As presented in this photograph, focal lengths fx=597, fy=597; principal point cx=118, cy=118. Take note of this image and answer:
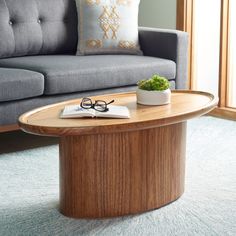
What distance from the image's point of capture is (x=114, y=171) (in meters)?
2.44

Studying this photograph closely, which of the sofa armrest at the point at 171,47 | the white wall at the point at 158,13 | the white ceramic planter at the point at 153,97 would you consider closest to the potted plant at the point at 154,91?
the white ceramic planter at the point at 153,97

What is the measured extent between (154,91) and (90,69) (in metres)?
0.98

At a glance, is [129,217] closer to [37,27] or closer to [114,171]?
[114,171]

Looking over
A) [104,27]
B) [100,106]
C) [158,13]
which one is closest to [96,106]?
[100,106]

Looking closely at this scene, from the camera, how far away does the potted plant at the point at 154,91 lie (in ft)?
8.85

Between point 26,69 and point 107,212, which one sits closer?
point 107,212

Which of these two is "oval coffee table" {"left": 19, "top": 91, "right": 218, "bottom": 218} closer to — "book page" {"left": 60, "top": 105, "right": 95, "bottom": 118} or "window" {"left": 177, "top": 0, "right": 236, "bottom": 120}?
"book page" {"left": 60, "top": 105, "right": 95, "bottom": 118}

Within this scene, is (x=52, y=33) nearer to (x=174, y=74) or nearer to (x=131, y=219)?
(x=174, y=74)

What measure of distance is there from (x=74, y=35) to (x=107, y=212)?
203cm

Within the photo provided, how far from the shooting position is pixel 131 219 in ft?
8.08

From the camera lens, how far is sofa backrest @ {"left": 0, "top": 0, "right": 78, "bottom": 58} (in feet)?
12.8

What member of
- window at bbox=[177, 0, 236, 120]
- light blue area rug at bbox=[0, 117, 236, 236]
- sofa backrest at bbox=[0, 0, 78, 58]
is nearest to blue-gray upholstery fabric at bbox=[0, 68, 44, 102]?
light blue area rug at bbox=[0, 117, 236, 236]

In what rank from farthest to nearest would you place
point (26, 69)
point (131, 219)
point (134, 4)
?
1. point (134, 4)
2. point (26, 69)
3. point (131, 219)

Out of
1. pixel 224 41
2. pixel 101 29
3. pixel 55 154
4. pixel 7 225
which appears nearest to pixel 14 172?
pixel 55 154
